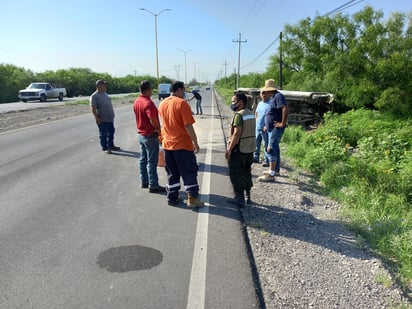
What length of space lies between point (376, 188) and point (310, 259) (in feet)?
10.3

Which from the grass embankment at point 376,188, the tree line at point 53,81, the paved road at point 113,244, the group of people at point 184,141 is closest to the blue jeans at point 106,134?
the paved road at point 113,244

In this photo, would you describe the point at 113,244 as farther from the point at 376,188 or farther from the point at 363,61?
the point at 363,61

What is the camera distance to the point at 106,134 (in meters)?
8.90

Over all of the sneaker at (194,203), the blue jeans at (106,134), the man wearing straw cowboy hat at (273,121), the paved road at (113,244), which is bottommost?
the paved road at (113,244)

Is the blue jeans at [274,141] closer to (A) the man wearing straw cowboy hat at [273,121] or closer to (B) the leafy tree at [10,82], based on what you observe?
(A) the man wearing straw cowboy hat at [273,121]

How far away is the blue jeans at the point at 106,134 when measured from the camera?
28.7 ft

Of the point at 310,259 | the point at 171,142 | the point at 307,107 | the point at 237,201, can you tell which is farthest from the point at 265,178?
the point at 307,107

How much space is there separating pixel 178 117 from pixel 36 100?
34.9 meters

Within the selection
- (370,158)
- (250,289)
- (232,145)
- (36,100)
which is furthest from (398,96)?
(36,100)

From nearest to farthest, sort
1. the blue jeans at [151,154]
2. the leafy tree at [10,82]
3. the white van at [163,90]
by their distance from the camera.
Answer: the blue jeans at [151,154] < the white van at [163,90] < the leafy tree at [10,82]

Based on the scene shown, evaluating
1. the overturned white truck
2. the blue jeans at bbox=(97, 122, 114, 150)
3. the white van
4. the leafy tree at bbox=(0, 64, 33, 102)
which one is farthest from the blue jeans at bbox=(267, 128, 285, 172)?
the leafy tree at bbox=(0, 64, 33, 102)

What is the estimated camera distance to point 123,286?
305 cm

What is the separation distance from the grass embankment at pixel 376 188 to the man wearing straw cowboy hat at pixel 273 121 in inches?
42.2

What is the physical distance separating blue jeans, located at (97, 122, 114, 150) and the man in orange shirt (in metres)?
4.43
